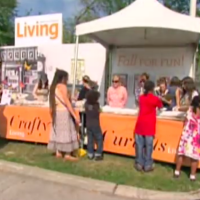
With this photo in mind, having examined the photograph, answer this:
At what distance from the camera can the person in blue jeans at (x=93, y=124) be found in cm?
668

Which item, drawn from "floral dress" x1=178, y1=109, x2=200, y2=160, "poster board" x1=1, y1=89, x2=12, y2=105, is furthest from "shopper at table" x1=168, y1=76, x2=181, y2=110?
"poster board" x1=1, y1=89, x2=12, y2=105

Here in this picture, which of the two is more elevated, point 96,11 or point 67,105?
point 96,11

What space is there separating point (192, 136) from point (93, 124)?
1867mm

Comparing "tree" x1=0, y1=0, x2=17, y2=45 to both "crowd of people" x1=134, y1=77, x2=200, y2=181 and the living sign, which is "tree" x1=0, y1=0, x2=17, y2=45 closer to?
the living sign

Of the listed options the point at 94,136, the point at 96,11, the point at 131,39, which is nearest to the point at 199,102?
the point at 94,136

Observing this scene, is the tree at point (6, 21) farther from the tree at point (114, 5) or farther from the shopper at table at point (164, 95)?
the shopper at table at point (164, 95)

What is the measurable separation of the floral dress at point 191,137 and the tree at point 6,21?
73.5 feet

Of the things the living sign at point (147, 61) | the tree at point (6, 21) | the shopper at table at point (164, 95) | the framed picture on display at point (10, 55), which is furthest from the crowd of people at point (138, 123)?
the tree at point (6, 21)

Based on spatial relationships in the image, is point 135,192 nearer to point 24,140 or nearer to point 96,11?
point 24,140

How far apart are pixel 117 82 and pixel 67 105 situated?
1.89 metres

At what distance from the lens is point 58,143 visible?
21.9 feet

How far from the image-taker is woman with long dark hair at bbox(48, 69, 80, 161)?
652 cm

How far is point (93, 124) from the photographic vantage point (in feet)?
22.1

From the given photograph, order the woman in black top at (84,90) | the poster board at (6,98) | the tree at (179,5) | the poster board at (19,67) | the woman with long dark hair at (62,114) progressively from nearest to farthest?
1. the woman with long dark hair at (62,114)
2. the woman in black top at (84,90)
3. the poster board at (6,98)
4. the poster board at (19,67)
5. the tree at (179,5)
